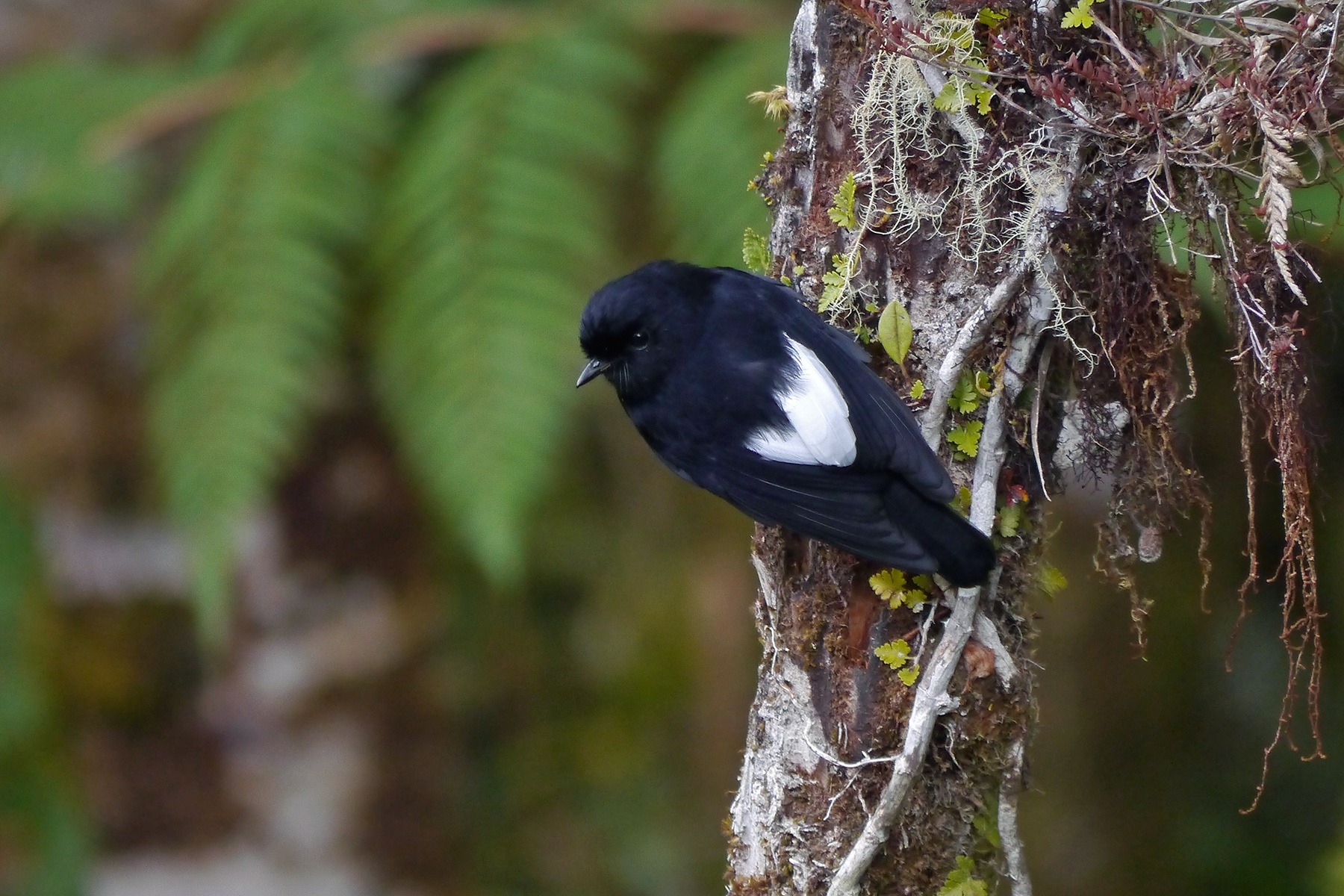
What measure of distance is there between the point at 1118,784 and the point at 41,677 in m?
2.85

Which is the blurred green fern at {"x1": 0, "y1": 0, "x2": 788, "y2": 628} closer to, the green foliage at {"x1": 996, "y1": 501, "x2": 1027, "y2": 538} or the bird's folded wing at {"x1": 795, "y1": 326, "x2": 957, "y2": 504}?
the bird's folded wing at {"x1": 795, "y1": 326, "x2": 957, "y2": 504}

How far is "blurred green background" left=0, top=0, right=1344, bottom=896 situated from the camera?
234 cm

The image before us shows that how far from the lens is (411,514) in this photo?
3031mm

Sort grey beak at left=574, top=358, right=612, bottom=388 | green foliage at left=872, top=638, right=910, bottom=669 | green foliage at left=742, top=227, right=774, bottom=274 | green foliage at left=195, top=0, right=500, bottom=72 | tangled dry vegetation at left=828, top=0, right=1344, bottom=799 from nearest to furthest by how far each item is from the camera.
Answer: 1. tangled dry vegetation at left=828, top=0, right=1344, bottom=799
2. green foliage at left=872, top=638, right=910, bottom=669
3. green foliage at left=742, top=227, right=774, bottom=274
4. grey beak at left=574, top=358, right=612, bottom=388
5. green foliage at left=195, top=0, right=500, bottom=72

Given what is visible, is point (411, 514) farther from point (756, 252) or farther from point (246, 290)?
point (756, 252)

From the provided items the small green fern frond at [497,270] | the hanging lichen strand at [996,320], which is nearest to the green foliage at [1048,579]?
the hanging lichen strand at [996,320]

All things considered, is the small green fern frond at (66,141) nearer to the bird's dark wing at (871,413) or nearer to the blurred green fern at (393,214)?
the blurred green fern at (393,214)

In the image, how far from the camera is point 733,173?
2207 mm

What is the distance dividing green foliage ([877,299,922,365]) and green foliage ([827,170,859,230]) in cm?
10

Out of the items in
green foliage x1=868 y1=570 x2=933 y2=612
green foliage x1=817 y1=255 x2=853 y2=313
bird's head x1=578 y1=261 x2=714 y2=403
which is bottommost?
green foliage x1=868 y1=570 x2=933 y2=612

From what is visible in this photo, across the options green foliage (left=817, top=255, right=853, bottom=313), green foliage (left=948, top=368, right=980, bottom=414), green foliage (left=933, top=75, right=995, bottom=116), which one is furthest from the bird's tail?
green foliage (left=933, top=75, right=995, bottom=116)

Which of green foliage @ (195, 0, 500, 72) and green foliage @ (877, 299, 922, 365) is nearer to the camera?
green foliage @ (877, 299, 922, 365)

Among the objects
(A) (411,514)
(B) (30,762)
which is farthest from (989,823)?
(B) (30,762)

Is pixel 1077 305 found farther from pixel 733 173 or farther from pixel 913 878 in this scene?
pixel 733 173
